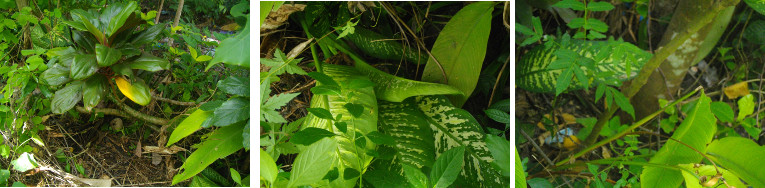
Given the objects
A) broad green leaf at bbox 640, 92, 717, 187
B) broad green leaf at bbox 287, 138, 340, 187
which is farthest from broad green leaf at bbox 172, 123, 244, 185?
broad green leaf at bbox 640, 92, 717, 187

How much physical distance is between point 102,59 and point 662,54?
1.00m

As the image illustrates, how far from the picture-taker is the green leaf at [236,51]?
2.49ft

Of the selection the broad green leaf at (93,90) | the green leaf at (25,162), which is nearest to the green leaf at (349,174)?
the broad green leaf at (93,90)

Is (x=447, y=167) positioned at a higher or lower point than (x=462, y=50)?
lower

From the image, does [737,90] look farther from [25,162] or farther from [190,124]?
[25,162]

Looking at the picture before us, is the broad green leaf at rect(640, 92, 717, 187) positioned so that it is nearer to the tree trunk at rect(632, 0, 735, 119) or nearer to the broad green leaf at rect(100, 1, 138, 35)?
the tree trunk at rect(632, 0, 735, 119)

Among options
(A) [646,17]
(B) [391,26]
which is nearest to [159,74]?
(B) [391,26]

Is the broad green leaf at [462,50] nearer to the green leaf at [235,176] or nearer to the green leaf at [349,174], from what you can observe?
the green leaf at [349,174]

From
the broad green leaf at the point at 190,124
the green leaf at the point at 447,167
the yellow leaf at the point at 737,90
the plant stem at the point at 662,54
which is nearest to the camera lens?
the green leaf at the point at 447,167

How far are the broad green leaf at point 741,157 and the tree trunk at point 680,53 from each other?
0.25m

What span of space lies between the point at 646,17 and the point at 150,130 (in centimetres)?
102

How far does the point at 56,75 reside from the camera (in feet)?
2.81

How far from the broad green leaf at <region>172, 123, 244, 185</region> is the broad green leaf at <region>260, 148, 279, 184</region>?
6 cm

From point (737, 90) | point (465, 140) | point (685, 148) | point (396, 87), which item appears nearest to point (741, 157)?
point (685, 148)
